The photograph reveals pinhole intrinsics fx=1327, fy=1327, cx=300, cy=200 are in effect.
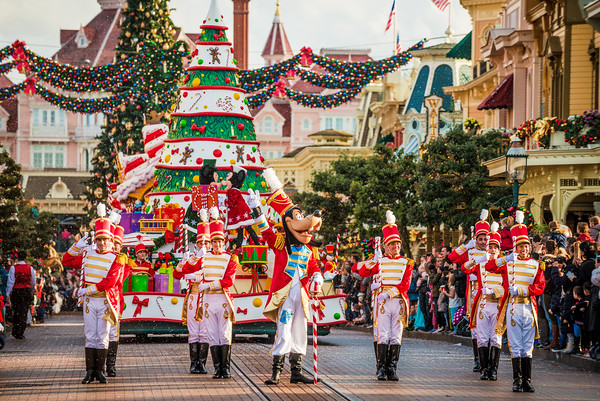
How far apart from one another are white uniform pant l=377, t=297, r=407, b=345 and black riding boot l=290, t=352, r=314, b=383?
112 cm

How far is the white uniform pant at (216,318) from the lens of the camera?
16156 mm

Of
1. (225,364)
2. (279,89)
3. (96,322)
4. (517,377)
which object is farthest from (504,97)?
(96,322)

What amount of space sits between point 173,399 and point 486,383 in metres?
4.07

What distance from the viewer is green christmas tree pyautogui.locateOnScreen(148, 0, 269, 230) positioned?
83.6 feet

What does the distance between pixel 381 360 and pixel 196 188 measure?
8185mm

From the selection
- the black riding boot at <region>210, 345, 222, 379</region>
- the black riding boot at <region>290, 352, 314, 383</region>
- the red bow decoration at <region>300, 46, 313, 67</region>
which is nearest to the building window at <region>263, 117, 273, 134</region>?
the red bow decoration at <region>300, 46, 313, 67</region>

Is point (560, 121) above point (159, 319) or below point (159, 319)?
above

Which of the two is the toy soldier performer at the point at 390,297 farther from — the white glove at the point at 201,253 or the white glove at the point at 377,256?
the white glove at the point at 201,253

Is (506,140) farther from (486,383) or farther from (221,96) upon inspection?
(486,383)

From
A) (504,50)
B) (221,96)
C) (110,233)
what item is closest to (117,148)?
(504,50)

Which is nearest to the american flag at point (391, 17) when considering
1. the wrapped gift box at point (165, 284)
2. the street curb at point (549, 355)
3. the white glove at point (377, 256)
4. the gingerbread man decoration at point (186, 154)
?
the street curb at point (549, 355)

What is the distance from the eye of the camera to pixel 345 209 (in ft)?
168

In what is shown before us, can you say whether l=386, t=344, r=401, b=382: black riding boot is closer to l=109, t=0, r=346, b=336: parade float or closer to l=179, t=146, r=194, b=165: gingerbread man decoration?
l=109, t=0, r=346, b=336: parade float

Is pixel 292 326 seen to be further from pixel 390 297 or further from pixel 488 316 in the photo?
pixel 488 316
